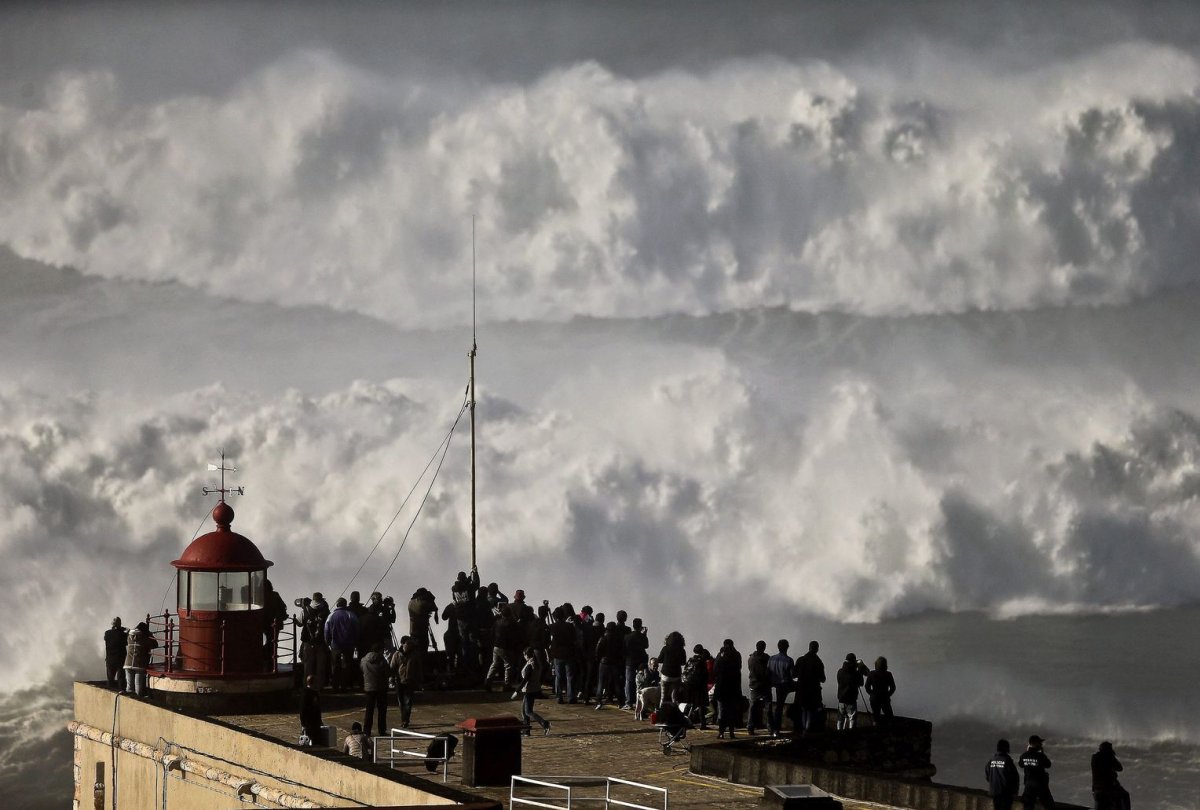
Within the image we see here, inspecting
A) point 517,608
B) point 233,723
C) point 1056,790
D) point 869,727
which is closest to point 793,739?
point 869,727

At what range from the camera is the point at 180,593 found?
24484 mm

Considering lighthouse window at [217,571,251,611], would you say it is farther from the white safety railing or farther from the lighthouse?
the white safety railing

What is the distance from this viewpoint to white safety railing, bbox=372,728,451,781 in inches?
749

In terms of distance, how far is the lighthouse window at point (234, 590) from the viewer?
2428 cm

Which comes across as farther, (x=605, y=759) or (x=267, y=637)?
(x=267, y=637)

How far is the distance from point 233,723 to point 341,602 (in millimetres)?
2574

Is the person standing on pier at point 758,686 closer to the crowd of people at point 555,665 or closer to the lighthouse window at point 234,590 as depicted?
the crowd of people at point 555,665

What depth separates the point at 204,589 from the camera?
79.7 feet

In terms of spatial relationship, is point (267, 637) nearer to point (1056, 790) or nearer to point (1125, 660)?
point (1056, 790)

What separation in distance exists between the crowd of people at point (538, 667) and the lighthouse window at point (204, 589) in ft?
3.38

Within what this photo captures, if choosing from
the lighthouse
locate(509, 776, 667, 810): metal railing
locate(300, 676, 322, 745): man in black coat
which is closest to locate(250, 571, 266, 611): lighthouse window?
the lighthouse

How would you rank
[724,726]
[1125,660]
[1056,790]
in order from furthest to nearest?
[1125,660] → [1056,790] → [724,726]

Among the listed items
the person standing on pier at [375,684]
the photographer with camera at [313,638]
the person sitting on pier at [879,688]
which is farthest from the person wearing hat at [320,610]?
the person sitting on pier at [879,688]

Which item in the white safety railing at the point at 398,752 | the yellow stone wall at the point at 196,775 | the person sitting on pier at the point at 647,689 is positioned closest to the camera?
the yellow stone wall at the point at 196,775
